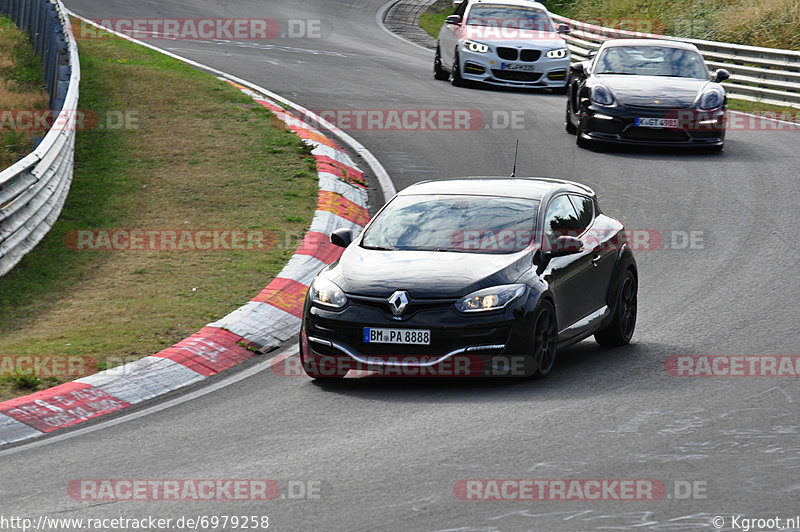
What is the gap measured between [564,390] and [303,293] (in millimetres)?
3797

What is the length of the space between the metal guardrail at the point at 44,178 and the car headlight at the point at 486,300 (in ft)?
18.2

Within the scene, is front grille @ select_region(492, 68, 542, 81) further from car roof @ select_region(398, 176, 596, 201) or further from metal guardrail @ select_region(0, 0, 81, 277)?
car roof @ select_region(398, 176, 596, 201)

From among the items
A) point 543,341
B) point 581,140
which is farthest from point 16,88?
point 543,341

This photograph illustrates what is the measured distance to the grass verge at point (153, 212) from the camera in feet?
34.5

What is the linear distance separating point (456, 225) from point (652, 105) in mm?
9546

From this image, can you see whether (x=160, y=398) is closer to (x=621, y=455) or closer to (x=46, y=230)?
(x=621, y=455)

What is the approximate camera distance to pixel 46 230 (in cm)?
1348

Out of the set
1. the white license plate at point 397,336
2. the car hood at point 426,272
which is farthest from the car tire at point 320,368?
the car hood at point 426,272

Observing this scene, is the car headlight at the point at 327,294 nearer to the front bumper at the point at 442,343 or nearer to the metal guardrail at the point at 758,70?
the front bumper at the point at 442,343

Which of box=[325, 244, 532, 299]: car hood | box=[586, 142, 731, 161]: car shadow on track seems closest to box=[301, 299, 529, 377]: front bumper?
box=[325, 244, 532, 299]: car hood

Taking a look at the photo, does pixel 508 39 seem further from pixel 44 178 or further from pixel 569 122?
pixel 44 178

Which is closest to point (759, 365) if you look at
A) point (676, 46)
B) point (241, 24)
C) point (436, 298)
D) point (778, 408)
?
point (778, 408)

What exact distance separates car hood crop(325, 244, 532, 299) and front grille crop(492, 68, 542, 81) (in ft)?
52.8

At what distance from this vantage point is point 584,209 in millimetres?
10562
